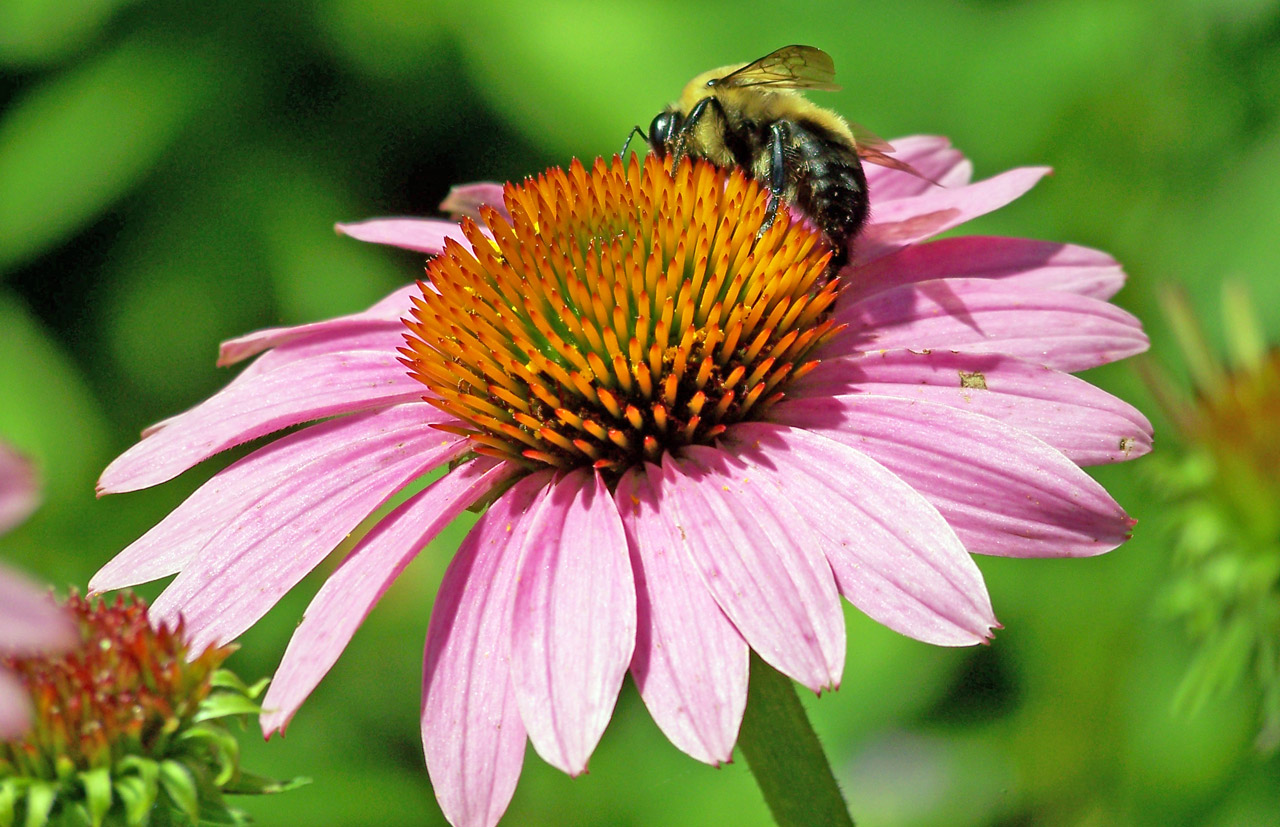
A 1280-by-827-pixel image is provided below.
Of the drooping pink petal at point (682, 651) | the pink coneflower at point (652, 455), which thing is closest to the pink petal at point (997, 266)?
the pink coneflower at point (652, 455)

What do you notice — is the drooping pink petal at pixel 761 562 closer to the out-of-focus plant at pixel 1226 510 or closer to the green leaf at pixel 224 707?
the green leaf at pixel 224 707

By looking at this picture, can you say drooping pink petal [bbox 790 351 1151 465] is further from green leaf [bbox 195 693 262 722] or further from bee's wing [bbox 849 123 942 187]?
green leaf [bbox 195 693 262 722]

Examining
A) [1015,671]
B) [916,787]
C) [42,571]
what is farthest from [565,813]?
[42,571]

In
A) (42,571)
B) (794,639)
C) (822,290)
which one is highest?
(822,290)

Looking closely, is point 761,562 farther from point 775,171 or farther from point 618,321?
point 775,171

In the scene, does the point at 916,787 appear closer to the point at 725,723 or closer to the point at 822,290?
the point at 822,290

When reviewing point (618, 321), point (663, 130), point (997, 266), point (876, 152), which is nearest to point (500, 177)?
point (663, 130)
